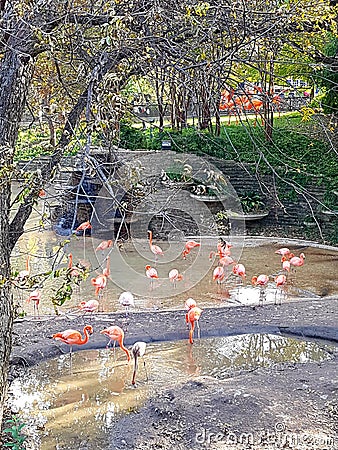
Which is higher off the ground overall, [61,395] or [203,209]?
[203,209]

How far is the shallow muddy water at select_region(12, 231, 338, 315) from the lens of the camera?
8703 millimetres

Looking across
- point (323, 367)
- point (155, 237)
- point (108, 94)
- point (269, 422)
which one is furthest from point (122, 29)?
point (155, 237)

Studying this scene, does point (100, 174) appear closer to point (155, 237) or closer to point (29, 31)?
point (29, 31)

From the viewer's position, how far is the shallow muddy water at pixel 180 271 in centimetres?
870

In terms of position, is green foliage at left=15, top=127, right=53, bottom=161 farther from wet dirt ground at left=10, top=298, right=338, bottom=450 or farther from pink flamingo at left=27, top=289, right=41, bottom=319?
pink flamingo at left=27, top=289, right=41, bottom=319

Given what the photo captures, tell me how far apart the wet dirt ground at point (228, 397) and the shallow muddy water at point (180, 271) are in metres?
0.89

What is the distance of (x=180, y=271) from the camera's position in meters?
10.3

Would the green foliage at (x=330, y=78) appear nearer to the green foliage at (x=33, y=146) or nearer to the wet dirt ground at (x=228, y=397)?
the wet dirt ground at (x=228, y=397)

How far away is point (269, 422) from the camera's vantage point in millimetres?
4984

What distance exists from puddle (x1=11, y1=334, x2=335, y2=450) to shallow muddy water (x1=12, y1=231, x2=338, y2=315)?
1372 mm

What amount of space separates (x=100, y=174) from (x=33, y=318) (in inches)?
198

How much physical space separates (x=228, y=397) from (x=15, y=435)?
1772 mm

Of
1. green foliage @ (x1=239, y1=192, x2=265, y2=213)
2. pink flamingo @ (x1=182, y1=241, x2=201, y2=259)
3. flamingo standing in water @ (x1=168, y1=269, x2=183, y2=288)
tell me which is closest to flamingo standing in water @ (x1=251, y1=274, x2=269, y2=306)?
flamingo standing in water @ (x1=168, y1=269, x2=183, y2=288)

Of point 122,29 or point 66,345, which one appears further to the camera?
point 66,345
